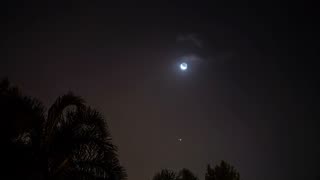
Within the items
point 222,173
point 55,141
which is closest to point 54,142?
point 55,141

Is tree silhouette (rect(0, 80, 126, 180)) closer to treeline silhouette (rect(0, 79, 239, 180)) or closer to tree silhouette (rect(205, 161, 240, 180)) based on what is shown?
treeline silhouette (rect(0, 79, 239, 180))

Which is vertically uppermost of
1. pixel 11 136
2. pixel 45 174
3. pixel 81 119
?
pixel 81 119

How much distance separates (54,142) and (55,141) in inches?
1.3

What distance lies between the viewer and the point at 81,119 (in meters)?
9.81

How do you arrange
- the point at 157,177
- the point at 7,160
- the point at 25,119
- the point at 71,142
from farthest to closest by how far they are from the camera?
the point at 157,177 < the point at 71,142 < the point at 25,119 < the point at 7,160

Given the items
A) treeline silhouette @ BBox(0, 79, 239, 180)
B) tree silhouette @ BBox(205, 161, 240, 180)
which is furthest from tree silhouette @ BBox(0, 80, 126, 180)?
tree silhouette @ BBox(205, 161, 240, 180)

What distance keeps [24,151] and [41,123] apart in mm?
932

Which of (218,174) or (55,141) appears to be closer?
(55,141)

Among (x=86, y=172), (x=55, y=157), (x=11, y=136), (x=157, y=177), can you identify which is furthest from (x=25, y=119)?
(x=157, y=177)

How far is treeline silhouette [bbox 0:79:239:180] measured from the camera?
8.42 m

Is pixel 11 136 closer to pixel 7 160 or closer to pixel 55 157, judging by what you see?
pixel 7 160

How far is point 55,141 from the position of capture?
9.30 meters

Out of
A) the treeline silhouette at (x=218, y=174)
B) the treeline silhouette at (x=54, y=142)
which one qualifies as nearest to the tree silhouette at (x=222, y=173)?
the treeline silhouette at (x=218, y=174)

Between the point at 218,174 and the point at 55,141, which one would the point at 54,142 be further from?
the point at 218,174
